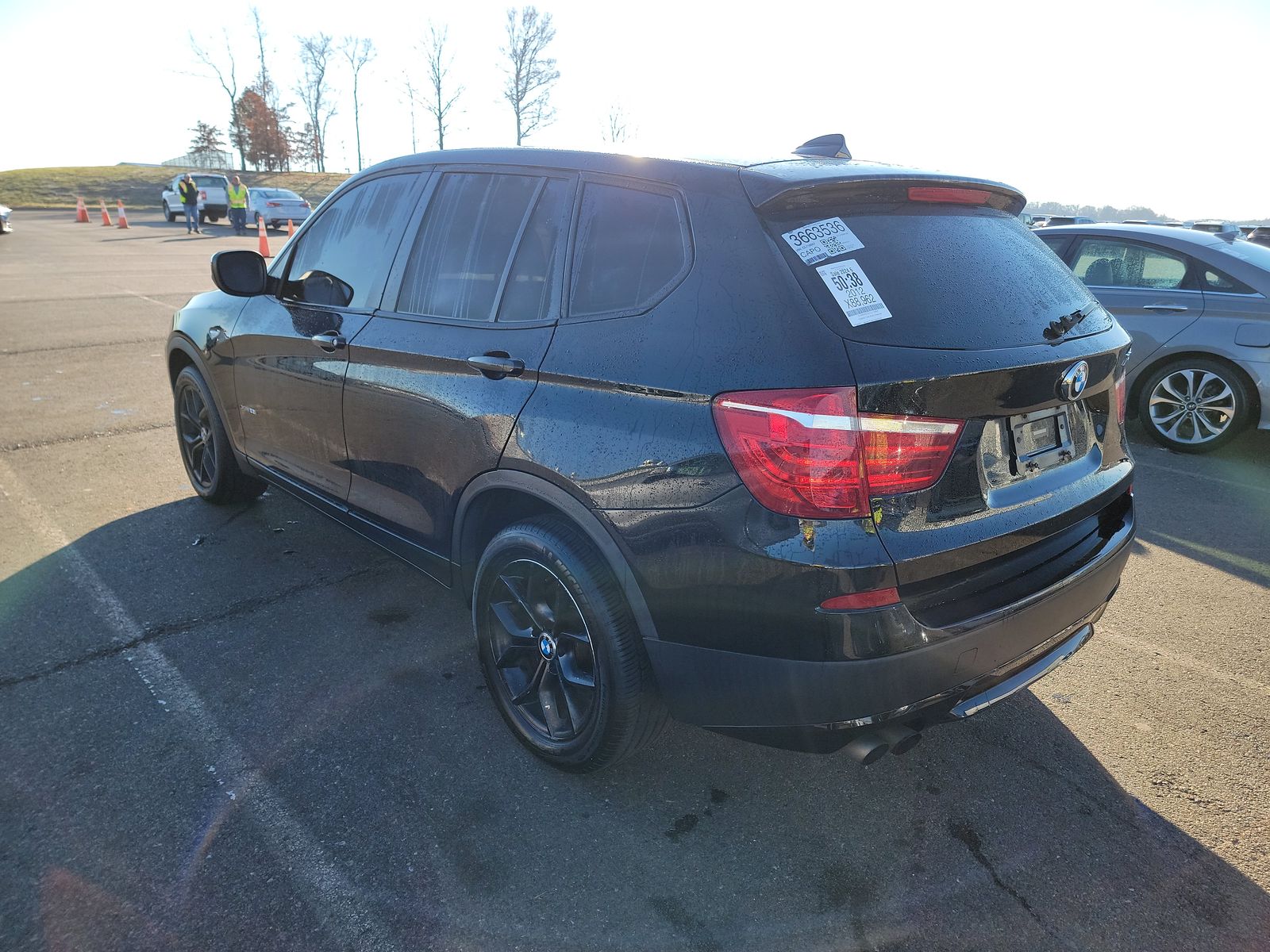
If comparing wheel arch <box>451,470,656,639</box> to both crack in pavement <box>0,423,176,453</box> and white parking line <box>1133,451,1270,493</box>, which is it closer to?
crack in pavement <box>0,423,176,453</box>

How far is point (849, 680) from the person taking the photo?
6.57ft

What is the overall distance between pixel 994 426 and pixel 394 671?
2317 millimetres

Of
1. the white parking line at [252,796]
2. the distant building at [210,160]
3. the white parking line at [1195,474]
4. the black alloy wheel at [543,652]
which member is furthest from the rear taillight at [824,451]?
the distant building at [210,160]

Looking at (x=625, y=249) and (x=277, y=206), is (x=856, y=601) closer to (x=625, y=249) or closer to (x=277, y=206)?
(x=625, y=249)

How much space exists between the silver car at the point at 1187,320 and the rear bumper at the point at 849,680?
4878 millimetres

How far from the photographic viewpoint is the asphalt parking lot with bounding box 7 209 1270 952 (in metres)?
2.17

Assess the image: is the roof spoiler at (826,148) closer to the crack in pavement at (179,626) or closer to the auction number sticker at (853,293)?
the auction number sticker at (853,293)

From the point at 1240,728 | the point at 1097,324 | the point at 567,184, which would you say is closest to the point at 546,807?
the point at 567,184

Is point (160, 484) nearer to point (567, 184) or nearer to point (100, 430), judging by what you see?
point (100, 430)

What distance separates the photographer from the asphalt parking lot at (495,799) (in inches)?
85.4

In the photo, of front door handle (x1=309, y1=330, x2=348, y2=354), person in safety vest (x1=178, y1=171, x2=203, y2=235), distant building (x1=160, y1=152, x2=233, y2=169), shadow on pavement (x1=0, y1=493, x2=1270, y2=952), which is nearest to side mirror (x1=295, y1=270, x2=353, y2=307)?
front door handle (x1=309, y1=330, x2=348, y2=354)

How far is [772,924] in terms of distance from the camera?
7.13ft

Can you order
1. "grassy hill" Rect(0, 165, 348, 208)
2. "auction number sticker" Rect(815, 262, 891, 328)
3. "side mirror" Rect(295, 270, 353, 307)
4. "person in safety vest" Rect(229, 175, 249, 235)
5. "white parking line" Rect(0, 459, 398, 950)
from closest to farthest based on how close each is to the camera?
"auction number sticker" Rect(815, 262, 891, 328), "white parking line" Rect(0, 459, 398, 950), "side mirror" Rect(295, 270, 353, 307), "person in safety vest" Rect(229, 175, 249, 235), "grassy hill" Rect(0, 165, 348, 208)

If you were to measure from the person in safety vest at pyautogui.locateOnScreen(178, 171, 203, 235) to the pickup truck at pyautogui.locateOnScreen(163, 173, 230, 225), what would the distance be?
5.50 metres
